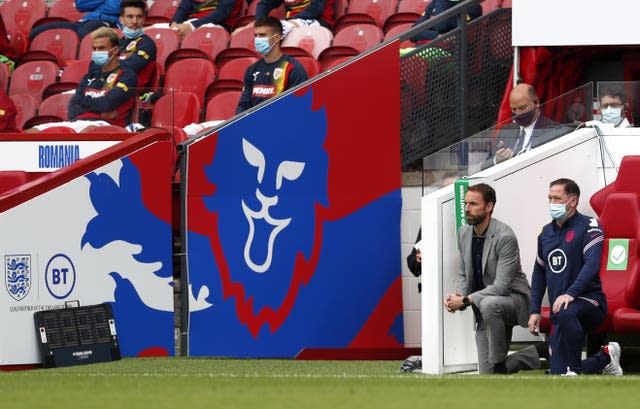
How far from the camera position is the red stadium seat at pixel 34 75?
14.1m

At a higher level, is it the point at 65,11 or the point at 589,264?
the point at 65,11

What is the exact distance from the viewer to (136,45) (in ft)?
43.2

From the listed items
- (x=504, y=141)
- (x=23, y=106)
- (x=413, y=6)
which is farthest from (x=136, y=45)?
(x=504, y=141)

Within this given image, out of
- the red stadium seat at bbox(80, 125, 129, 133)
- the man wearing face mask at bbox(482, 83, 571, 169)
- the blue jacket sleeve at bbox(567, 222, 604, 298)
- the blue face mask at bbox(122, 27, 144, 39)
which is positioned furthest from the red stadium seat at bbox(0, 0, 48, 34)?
the blue jacket sleeve at bbox(567, 222, 604, 298)

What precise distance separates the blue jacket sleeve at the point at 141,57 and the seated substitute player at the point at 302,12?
1.18 metres

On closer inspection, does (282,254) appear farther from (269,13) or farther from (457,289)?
(269,13)

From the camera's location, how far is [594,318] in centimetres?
880

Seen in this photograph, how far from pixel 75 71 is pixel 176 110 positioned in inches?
97.4

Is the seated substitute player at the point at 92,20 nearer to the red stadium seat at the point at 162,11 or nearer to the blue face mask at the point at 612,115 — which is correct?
the red stadium seat at the point at 162,11

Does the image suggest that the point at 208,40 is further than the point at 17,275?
Yes

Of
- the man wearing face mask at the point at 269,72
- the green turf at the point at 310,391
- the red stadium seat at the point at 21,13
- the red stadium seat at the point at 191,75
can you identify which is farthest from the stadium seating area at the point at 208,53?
the green turf at the point at 310,391

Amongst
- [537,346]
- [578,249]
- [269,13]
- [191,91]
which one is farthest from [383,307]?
[269,13]

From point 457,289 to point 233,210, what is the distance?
2251mm

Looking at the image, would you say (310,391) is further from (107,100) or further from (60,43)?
(60,43)
